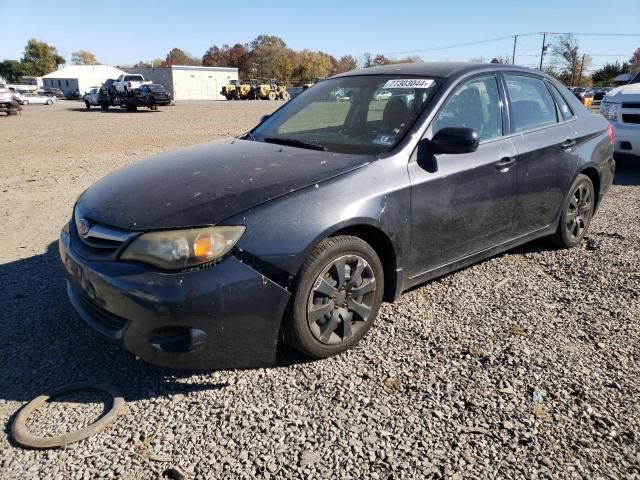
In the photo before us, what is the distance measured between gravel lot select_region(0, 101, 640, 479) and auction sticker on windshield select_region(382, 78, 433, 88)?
154 cm

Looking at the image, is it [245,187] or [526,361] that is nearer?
[245,187]

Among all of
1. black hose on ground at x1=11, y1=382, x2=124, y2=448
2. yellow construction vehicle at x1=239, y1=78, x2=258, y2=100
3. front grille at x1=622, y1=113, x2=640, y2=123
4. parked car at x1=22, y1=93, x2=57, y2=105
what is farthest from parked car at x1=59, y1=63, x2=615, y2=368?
yellow construction vehicle at x1=239, y1=78, x2=258, y2=100

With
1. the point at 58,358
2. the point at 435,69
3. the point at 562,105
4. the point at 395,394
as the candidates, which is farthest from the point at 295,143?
the point at 562,105

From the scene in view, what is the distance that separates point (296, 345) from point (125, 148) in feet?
37.1

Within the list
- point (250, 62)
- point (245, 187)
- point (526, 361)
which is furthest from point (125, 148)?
point (250, 62)

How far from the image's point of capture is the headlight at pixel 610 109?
8368 millimetres

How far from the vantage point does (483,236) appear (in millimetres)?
3699

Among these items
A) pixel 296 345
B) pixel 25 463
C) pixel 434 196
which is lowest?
pixel 25 463

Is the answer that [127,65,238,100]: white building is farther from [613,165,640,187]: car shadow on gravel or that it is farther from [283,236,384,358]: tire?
[283,236,384,358]: tire

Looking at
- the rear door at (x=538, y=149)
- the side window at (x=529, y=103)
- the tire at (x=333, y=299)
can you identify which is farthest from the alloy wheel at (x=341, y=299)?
the side window at (x=529, y=103)

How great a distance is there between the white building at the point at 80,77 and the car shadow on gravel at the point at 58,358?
80.8 metres

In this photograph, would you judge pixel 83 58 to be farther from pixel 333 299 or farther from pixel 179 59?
pixel 333 299

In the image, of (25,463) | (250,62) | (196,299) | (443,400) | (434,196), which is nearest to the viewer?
(25,463)

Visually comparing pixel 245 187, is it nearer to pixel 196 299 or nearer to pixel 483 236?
pixel 196 299
